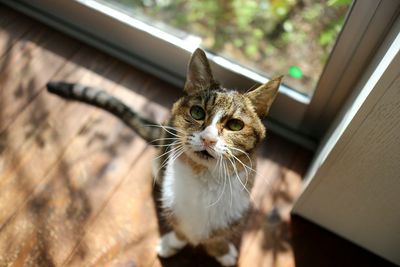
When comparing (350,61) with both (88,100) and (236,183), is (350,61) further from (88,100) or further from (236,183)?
(88,100)

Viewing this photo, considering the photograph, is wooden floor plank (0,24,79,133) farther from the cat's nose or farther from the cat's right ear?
the cat's nose

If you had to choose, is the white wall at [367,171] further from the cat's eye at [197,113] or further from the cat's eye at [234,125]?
the cat's eye at [197,113]

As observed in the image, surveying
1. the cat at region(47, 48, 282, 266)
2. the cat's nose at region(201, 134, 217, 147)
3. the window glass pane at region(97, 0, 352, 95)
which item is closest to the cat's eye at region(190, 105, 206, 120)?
the cat at region(47, 48, 282, 266)

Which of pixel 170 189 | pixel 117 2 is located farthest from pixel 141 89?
pixel 170 189

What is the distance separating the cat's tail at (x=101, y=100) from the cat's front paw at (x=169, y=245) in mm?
383

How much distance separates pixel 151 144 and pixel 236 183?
21.8 inches

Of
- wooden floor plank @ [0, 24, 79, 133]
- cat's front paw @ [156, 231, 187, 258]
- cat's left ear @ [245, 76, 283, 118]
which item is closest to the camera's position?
cat's left ear @ [245, 76, 283, 118]

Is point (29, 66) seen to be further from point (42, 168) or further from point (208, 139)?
point (208, 139)

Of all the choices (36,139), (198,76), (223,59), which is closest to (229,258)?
(198,76)

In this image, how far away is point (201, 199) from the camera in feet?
3.90

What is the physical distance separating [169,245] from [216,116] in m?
0.60

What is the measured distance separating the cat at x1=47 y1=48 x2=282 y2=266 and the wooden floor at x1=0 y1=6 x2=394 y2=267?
0.19 meters

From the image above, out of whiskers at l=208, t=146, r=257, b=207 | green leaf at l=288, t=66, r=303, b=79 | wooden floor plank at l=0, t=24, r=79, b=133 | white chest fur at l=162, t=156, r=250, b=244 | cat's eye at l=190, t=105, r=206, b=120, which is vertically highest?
cat's eye at l=190, t=105, r=206, b=120

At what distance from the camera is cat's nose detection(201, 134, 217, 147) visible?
984 mm
